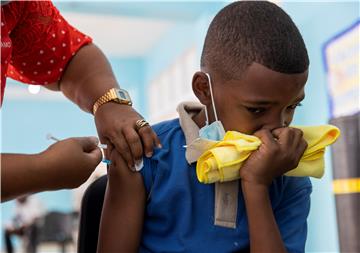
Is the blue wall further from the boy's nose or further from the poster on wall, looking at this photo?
the boy's nose

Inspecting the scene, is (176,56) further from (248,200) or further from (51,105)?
(248,200)

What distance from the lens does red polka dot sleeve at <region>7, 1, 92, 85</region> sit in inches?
45.4

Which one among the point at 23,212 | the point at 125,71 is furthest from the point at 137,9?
the point at 23,212

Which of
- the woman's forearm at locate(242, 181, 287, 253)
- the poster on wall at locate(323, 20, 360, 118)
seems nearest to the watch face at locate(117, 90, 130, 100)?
the woman's forearm at locate(242, 181, 287, 253)

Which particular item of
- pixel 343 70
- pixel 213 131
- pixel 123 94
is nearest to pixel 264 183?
pixel 213 131

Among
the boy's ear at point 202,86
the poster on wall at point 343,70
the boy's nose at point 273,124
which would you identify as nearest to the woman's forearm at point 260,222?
the boy's nose at point 273,124

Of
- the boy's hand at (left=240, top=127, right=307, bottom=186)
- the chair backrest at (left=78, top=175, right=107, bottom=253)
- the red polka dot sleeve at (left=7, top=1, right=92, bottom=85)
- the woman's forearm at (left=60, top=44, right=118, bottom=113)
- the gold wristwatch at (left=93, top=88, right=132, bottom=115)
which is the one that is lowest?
the chair backrest at (left=78, top=175, right=107, bottom=253)

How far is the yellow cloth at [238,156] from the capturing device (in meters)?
0.99

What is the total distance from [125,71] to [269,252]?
8.07m

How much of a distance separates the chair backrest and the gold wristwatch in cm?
21

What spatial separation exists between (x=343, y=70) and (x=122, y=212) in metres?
2.71

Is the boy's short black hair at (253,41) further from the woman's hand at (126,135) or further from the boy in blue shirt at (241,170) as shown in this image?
the woman's hand at (126,135)

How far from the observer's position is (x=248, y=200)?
989 mm

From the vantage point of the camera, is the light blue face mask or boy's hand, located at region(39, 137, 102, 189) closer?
boy's hand, located at region(39, 137, 102, 189)
